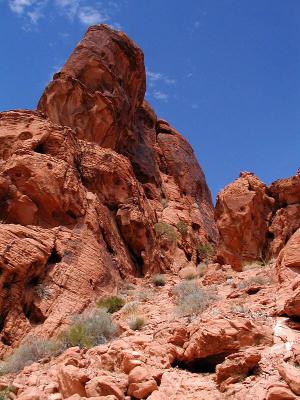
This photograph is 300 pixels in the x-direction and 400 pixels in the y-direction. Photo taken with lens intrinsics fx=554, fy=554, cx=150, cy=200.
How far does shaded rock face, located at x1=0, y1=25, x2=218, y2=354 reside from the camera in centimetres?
1834

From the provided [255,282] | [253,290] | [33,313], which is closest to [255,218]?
[255,282]

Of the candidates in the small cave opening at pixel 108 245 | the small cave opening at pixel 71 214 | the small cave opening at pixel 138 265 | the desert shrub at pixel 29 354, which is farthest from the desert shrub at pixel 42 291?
the small cave opening at pixel 138 265

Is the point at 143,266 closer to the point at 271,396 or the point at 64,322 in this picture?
the point at 64,322

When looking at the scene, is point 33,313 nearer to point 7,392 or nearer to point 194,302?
point 194,302

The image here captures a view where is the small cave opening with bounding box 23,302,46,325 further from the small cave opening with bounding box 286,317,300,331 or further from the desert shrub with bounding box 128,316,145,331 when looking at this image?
the small cave opening with bounding box 286,317,300,331

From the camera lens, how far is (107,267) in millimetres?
21969

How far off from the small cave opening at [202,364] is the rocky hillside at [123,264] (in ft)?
0.08

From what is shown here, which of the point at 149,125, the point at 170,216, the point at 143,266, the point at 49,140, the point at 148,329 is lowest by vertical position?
the point at 148,329

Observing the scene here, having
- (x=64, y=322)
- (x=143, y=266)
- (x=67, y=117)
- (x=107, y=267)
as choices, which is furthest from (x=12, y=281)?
(x=67, y=117)

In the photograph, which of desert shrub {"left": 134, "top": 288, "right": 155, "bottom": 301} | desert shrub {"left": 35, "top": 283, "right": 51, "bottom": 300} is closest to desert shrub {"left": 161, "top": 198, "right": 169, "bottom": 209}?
desert shrub {"left": 134, "top": 288, "right": 155, "bottom": 301}

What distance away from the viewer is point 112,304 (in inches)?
740

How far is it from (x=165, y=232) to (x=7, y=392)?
20.7 metres

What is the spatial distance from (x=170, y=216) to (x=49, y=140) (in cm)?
1326

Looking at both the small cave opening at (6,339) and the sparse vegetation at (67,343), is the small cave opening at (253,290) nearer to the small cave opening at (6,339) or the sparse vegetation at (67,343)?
the sparse vegetation at (67,343)
